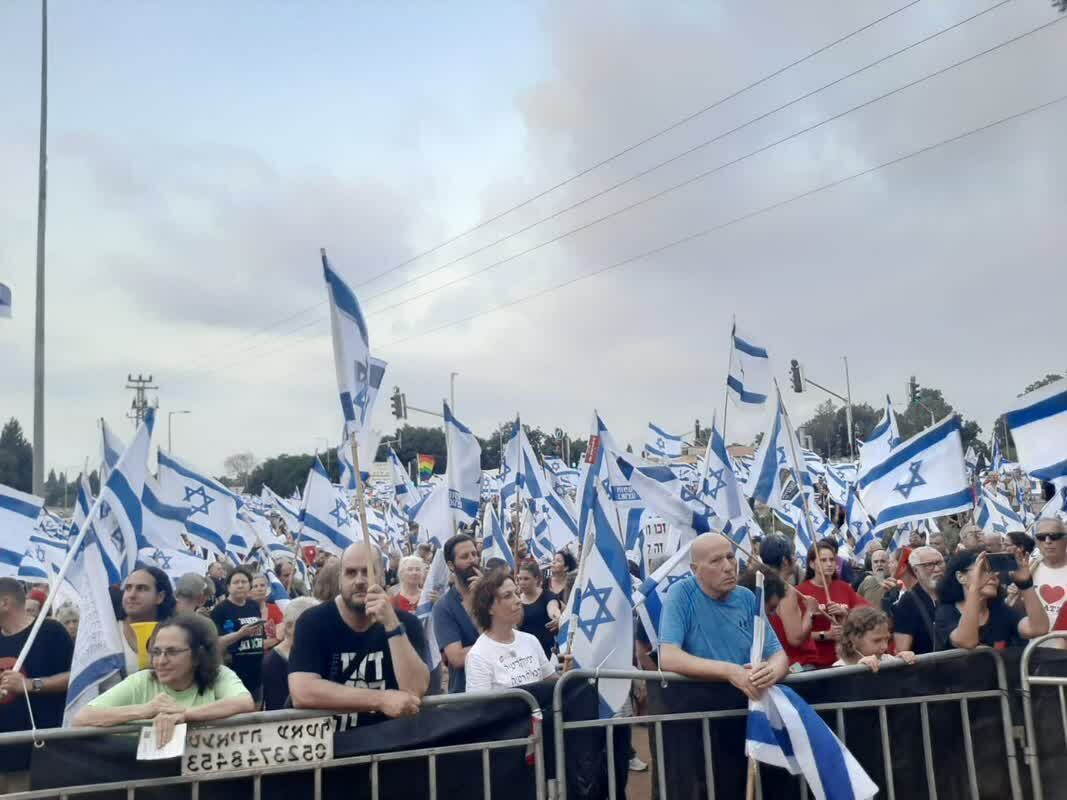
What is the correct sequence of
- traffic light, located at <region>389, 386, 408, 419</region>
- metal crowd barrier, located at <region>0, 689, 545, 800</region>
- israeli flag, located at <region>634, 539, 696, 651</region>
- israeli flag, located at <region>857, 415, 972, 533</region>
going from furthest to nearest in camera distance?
traffic light, located at <region>389, 386, 408, 419</region>, israeli flag, located at <region>857, 415, 972, 533</region>, israeli flag, located at <region>634, 539, 696, 651</region>, metal crowd barrier, located at <region>0, 689, 545, 800</region>

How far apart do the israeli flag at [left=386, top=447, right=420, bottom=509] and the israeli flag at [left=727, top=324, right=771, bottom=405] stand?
10262 millimetres

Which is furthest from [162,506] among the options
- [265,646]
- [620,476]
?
[620,476]

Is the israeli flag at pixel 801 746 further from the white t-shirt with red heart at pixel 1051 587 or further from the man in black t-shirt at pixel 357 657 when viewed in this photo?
the white t-shirt with red heart at pixel 1051 587

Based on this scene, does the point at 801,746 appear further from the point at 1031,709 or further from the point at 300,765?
the point at 300,765

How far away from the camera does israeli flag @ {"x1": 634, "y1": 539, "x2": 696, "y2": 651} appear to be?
25.9 feet

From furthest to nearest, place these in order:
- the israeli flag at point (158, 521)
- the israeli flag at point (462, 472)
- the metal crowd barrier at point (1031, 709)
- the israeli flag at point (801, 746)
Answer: the israeli flag at point (462, 472) < the israeli flag at point (158, 521) < the metal crowd barrier at point (1031, 709) < the israeli flag at point (801, 746)

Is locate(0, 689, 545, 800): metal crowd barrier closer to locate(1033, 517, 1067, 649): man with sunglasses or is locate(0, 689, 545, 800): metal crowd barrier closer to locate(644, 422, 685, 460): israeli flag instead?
locate(1033, 517, 1067, 649): man with sunglasses

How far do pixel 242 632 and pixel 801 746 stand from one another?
4330 mm

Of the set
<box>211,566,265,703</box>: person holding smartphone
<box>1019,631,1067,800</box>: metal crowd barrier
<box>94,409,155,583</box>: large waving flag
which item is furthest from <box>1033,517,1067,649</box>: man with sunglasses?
<box>94,409,155,583</box>: large waving flag

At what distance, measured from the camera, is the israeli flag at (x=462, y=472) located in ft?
41.5

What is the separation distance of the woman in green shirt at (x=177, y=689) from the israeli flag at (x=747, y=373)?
7.84m

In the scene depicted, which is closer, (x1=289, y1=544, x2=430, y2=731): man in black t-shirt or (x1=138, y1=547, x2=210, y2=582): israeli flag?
(x1=289, y1=544, x2=430, y2=731): man in black t-shirt

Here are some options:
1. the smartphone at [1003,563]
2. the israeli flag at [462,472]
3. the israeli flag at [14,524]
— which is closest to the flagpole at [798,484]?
the smartphone at [1003,563]

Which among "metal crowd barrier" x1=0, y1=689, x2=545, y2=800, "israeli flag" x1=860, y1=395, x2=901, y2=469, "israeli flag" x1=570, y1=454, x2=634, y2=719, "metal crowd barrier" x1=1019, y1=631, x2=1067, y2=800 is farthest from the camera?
"israeli flag" x1=860, y1=395, x2=901, y2=469
